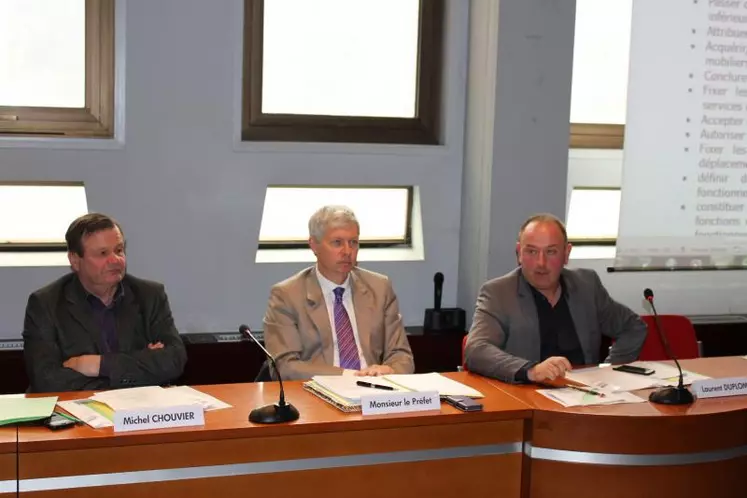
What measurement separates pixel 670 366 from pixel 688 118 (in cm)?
193

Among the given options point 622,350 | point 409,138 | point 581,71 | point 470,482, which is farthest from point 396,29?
point 470,482

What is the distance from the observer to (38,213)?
15.1 ft

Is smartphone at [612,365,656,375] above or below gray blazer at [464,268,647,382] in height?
below

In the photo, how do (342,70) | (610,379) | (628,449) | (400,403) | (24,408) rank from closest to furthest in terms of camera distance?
1. (24,408)
2. (400,403)
3. (628,449)
4. (610,379)
5. (342,70)

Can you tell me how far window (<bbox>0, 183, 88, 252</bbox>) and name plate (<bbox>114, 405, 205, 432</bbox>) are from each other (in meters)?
2.10

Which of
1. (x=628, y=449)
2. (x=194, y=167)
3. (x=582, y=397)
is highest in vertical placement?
(x=194, y=167)

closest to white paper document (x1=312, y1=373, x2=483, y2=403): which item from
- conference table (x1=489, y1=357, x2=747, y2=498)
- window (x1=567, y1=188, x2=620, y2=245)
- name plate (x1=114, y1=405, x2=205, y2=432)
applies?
conference table (x1=489, y1=357, x2=747, y2=498)

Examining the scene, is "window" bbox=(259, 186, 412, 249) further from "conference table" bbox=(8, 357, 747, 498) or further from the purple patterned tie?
"conference table" bbox=(8, 357, 747, 498)

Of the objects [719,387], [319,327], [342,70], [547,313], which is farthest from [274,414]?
[342,70]

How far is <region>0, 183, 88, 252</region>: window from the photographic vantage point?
454cm

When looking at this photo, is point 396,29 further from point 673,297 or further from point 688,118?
point 673,297

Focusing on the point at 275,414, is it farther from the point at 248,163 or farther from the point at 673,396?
the point at 248,163

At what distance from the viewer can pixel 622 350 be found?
379 centimetres

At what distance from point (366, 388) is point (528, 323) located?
83 centimetres
